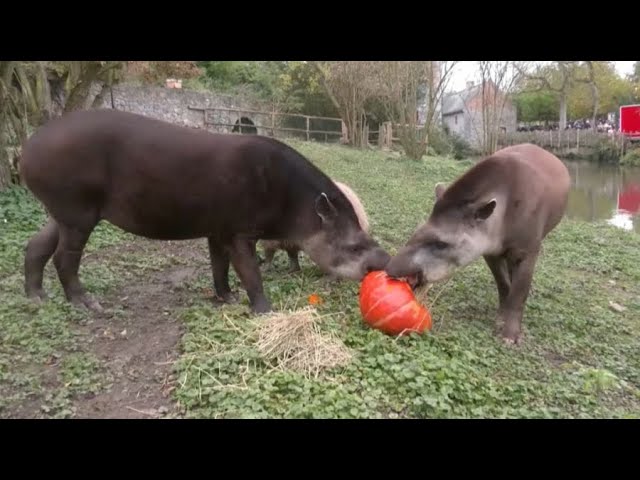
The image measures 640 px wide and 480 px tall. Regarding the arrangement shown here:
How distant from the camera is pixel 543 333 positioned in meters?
6.01

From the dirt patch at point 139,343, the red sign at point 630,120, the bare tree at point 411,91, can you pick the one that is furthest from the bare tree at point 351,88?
the dirt patch at point 139,343

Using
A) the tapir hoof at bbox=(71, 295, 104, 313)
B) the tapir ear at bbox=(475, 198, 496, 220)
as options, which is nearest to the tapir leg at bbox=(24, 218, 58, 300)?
the tapir hoof at bbox=(71, 295, 104, 313)

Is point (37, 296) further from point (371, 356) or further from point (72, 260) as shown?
point (371, 356)

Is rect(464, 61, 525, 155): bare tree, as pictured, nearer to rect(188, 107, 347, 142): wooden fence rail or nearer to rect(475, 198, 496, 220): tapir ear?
rect(188, 107, 347, 142): wooden fence rail

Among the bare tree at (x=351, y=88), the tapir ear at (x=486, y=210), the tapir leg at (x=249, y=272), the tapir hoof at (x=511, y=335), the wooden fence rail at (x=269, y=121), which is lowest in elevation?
the tapir hoof at (x=511, y=335)

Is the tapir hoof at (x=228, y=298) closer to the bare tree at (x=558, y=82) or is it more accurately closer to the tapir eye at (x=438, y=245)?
the tapir eye at (x=438, y=245)

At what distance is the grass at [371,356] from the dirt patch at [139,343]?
0.11 metres

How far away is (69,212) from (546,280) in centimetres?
571

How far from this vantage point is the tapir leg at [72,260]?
563cm

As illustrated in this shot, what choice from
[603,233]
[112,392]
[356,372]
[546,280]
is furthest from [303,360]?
[603,233]

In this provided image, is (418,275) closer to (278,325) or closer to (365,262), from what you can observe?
(365,262)

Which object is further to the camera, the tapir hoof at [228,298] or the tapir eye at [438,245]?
the tapir hoof at [228,298]

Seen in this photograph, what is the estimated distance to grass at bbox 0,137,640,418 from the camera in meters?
3.94

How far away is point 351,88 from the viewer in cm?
3256
